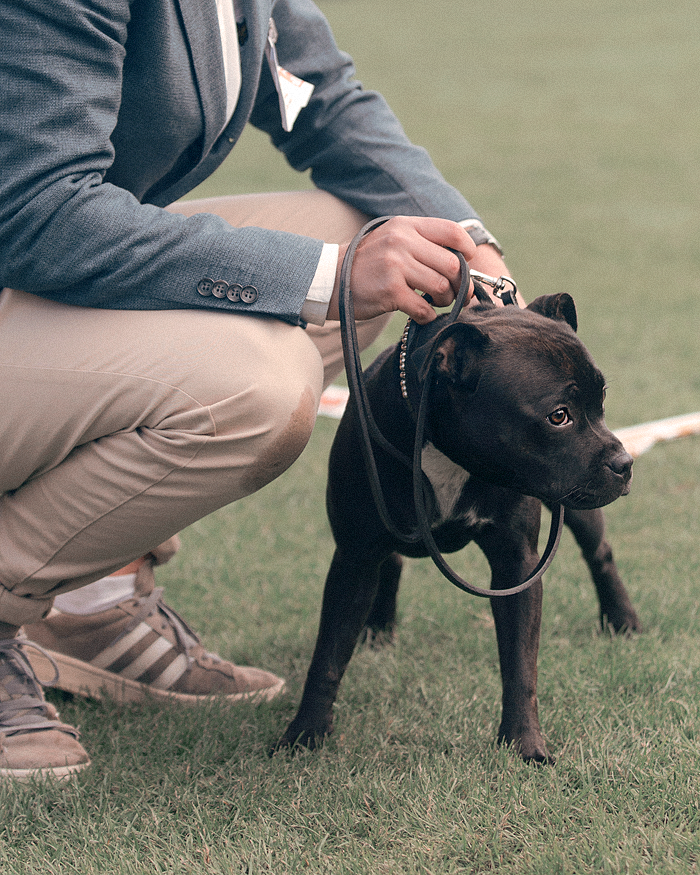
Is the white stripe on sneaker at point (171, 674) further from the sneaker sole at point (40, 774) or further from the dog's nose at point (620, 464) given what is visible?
the dog's nose at point (620, 464)

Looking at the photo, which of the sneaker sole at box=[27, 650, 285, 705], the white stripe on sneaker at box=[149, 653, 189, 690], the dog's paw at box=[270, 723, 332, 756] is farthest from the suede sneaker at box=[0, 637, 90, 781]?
the dog's paw at box=[270, 723, 332, 756]

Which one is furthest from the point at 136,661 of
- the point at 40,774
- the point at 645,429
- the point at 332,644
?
the point at 645,429

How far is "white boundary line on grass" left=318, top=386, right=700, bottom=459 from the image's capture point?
13.1ft

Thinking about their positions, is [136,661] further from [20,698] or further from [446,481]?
[446,481]

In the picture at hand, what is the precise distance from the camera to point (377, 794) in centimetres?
184

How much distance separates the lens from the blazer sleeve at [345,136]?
2.42 m

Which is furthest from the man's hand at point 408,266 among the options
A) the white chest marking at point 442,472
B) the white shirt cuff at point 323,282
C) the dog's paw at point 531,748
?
the dog's paw at point 531,748

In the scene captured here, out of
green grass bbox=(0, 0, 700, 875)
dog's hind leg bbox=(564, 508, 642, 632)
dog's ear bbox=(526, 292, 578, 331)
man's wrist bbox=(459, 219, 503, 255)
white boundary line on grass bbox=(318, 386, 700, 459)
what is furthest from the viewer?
white boundary line on grass bbox=(318, 386, 700, 459)

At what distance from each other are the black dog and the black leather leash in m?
0.03

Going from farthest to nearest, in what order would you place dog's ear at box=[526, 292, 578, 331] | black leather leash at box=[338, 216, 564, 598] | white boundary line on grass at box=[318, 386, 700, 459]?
white boundary line on grass at box=[318, 386, 700, 459] < dog's ear at box=[526, 292, 578, 331] < black leather leash at box=[338, 216, 564, 598]

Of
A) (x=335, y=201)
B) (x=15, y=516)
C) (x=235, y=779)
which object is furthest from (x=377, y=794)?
(x=335, y=201)

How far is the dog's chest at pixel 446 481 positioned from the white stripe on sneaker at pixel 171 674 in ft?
2.72

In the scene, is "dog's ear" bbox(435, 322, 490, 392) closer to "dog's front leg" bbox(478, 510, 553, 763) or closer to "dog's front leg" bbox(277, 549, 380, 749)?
"dog's front leg" bbox(478, 510, 553, 763)

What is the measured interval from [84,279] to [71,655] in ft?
3.42
